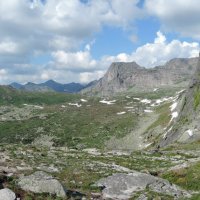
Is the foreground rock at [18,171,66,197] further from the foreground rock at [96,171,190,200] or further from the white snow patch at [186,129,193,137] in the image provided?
the white snow patch at [186,129,193,137]

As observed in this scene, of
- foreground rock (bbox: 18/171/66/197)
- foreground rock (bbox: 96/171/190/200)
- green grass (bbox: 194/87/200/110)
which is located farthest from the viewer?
→ green grass (bbox: 194/87/200/110)

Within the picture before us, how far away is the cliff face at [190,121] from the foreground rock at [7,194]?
66.1 m

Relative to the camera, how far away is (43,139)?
18838cm

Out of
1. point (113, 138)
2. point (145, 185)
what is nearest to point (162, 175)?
point (145, 185)

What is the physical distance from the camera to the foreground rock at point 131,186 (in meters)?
31.6

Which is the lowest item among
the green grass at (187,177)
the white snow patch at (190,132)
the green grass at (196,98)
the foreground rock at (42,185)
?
the white snow patch at (190,132)

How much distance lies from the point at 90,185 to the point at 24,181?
5.82 m

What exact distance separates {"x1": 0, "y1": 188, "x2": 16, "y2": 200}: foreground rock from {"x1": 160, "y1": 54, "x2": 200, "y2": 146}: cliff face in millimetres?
66078

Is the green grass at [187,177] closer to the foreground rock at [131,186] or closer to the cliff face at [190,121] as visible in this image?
the foreground rock at [131,186]

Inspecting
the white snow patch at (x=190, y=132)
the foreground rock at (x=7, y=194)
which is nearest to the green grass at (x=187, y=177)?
the foreground rock at (x=7, y=194)

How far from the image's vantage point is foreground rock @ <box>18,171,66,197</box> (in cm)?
2888

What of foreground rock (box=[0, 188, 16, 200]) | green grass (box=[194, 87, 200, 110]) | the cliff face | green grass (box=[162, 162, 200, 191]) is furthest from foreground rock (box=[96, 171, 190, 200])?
green grass (box=[194, 87, 200, 110])

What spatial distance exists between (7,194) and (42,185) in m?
3.45

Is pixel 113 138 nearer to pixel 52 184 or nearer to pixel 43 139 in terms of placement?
pixel 43 139
